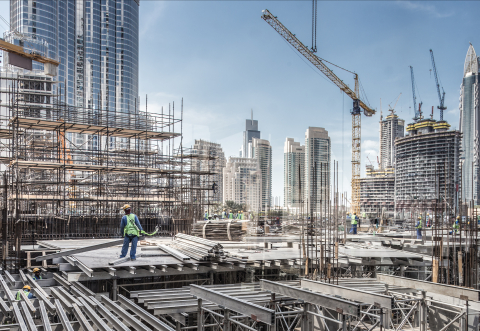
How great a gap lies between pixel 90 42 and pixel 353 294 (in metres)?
100

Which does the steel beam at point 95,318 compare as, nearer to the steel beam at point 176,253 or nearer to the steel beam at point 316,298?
the steel beam at point 316,298

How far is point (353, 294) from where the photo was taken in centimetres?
763

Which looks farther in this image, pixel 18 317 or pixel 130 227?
pixel 130 227

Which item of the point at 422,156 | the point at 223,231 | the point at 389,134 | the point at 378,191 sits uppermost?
the point at 389,134

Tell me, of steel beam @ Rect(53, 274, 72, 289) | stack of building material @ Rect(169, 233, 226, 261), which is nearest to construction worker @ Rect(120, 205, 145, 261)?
steel beam @ Rect(53, 274, 72, 289)

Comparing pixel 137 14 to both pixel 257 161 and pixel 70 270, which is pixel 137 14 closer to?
pixel 257 161

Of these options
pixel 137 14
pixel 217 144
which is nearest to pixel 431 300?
pixel 217 144

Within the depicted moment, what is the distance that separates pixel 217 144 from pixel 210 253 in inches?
1405

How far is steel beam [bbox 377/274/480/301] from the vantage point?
26.4ft

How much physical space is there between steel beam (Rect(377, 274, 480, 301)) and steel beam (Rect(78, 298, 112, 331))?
632 cm

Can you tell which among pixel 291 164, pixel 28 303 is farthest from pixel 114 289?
pixel 291 164

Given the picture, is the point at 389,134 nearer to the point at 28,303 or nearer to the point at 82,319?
the point at 28,303

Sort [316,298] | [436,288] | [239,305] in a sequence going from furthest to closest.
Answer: [436,288]
[316,298]
[239,305]

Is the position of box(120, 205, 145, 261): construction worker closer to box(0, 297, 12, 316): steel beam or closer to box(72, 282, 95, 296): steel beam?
box(72, 282, 95, 296): steel beam
